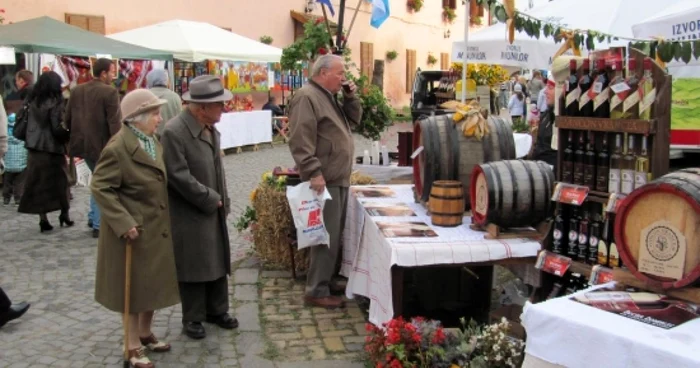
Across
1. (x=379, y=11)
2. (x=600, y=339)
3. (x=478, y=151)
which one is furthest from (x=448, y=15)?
(x=600, y=339)

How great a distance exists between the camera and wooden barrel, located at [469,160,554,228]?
12.8ft

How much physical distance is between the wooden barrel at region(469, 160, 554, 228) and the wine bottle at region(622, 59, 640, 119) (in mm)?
755

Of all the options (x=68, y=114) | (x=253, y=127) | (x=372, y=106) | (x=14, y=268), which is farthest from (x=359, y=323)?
(x=253, y=127)

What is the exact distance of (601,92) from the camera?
3.35 meters

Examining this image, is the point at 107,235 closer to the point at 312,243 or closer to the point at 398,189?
the point at 312,243

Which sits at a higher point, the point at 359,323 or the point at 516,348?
the point at 516,348

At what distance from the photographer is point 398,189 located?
18.8 ft

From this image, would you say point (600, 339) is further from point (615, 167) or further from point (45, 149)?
point (45, 149)

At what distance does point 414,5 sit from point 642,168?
86.9 ft

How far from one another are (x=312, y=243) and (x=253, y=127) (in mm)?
10870

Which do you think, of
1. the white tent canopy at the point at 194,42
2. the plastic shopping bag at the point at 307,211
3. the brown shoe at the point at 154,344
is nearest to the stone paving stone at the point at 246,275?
the plastic shopping bag at the point at 307,211

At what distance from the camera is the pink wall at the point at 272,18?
593 inches

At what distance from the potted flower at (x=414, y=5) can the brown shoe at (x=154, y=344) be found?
25.6 metres

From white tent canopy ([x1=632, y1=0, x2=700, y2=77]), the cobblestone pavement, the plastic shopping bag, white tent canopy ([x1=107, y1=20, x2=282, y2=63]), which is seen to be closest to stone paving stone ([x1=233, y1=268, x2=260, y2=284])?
the cobblestone pavement
